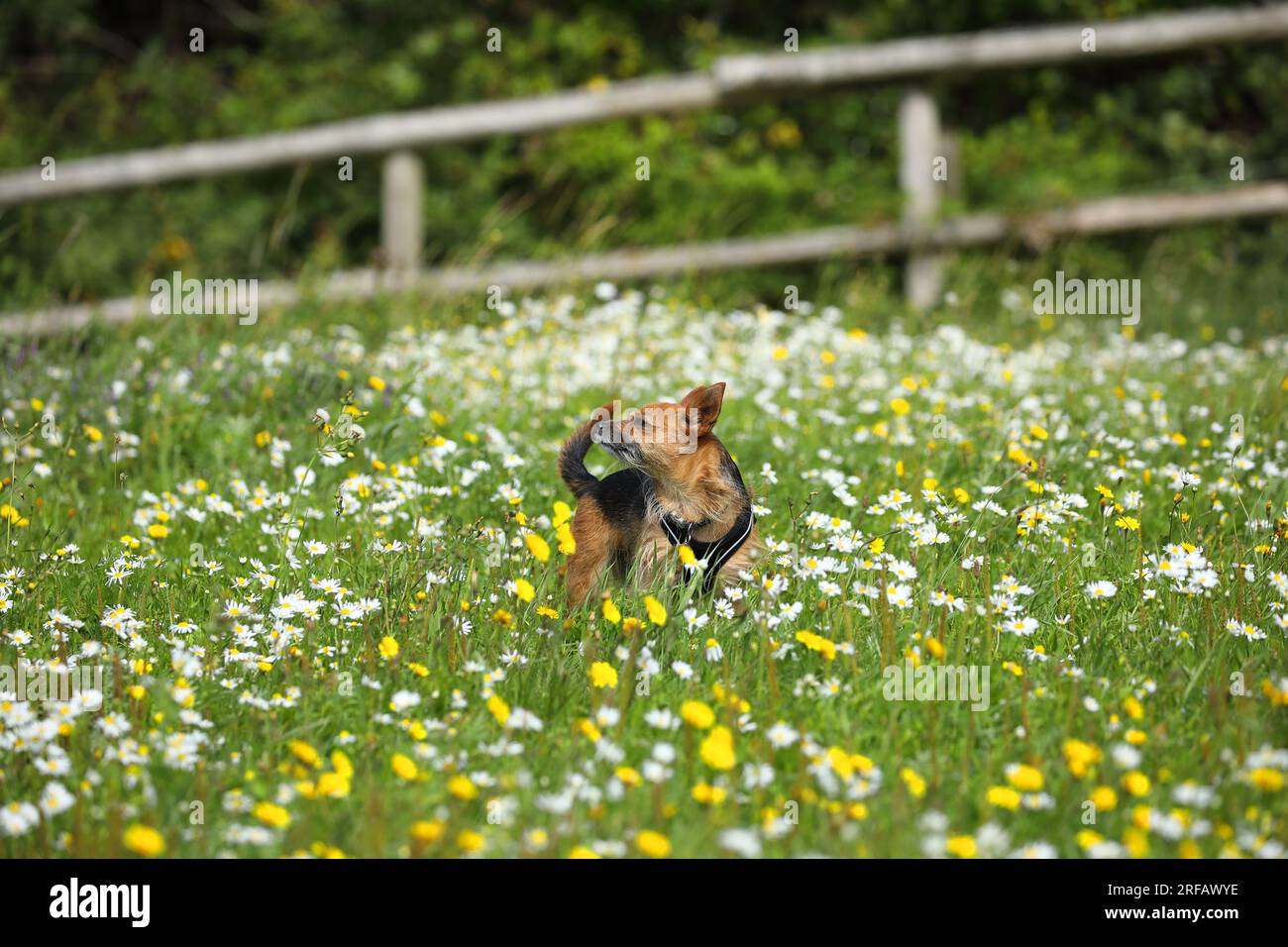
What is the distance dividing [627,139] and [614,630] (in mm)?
7771

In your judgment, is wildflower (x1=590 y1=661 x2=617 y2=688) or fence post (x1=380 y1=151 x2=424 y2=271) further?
fence post (x1=380 y1=151 x2=424 y2=271)

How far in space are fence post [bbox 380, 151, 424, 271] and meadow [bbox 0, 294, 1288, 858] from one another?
2.67 meters

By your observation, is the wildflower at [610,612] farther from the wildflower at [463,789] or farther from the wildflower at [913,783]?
the wildflower at [913,783]

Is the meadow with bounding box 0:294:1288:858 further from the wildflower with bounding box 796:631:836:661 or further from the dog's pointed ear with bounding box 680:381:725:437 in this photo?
the dog's pointed ear with bounding box 680:381:725:437

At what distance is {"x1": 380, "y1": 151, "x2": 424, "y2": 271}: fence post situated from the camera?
316 inches

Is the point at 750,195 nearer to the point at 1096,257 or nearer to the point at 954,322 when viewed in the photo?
the point at 1096,257

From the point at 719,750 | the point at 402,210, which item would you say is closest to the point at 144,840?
the point at 719,750

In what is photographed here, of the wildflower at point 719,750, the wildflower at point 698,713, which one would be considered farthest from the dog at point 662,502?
the wildflower at point 719,750

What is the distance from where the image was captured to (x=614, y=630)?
10.6 ft

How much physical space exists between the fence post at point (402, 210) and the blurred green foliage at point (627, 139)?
732 millimetres

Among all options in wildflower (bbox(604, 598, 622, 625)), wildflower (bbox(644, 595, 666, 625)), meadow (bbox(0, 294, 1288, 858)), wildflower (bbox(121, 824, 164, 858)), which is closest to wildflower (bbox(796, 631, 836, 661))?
meadow (bbox(0, 294, 1288, 858))

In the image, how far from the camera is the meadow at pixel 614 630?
96.1 inches
